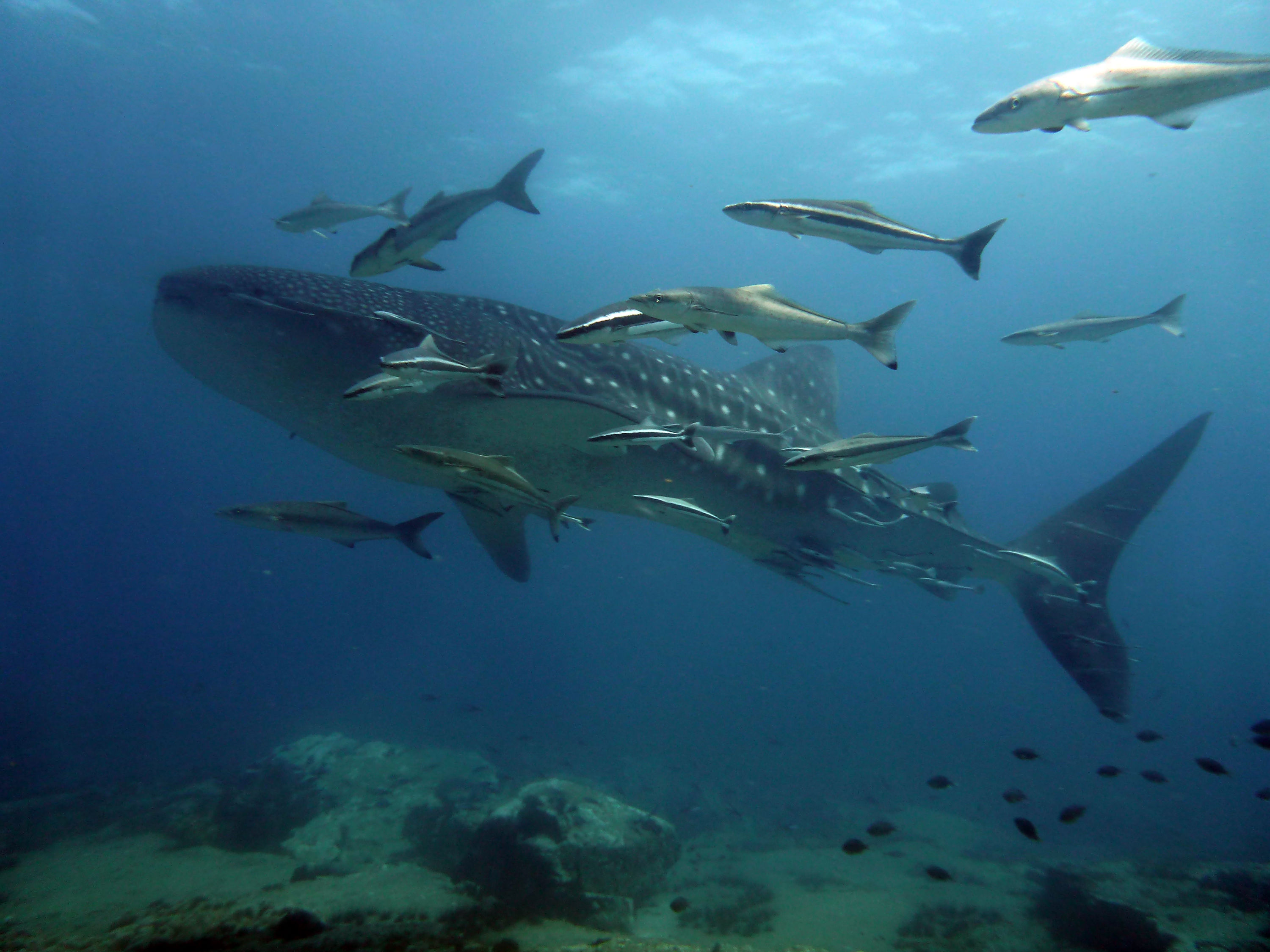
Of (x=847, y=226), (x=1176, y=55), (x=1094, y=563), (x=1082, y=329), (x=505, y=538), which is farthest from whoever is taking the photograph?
(x=1094, y=563)

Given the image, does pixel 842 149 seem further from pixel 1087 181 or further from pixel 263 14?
pixel 263 14

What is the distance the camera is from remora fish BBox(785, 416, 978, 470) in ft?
12.0

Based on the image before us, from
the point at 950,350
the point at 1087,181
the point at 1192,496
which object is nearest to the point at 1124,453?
the point at 1192,496

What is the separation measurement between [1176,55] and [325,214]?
8.78 metres

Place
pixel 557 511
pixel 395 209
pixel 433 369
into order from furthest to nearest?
pixel 395 209
pixel 557 511
pixel 433 369

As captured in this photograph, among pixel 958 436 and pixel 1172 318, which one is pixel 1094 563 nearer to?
pixel 1172 318

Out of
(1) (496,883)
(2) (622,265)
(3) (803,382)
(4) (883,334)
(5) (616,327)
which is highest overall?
(2) (622,265)

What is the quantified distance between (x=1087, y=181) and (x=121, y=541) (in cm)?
17176

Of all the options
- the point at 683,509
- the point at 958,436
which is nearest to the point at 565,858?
the point at 683,509

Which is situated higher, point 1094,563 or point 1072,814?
point 1094,563

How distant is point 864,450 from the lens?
12.3 feet

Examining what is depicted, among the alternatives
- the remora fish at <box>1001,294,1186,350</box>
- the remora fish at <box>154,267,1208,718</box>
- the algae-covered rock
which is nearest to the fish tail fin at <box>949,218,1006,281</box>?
the remora fish at <box>154,267,1208,718</box>

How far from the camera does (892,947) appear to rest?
6.88 metres

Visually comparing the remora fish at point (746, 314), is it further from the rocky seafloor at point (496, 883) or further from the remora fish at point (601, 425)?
the rocky seafloor at point (496, 883)
